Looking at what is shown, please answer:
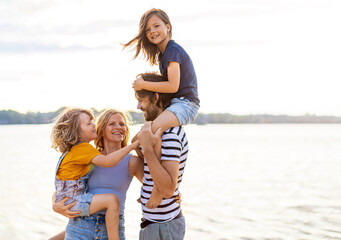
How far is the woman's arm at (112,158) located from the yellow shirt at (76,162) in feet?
0.17

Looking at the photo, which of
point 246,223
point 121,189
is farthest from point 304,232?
point 121,189

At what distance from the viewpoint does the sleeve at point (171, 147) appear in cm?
271

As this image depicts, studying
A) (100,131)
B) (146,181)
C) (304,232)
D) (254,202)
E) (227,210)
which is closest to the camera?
(146,181)

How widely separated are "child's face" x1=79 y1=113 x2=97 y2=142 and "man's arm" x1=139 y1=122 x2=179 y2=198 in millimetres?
620

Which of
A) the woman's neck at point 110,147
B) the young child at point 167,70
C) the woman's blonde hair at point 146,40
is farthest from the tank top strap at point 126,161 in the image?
the woman's blonde hair at point 146,40

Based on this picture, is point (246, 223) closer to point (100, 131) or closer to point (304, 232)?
point (304, 232)

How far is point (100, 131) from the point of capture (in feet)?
10.9

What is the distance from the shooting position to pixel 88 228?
3.14 metres

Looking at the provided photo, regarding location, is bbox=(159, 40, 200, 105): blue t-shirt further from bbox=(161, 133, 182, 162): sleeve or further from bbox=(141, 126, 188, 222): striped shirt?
bbox=(161, 133, 182, 162): sleeve

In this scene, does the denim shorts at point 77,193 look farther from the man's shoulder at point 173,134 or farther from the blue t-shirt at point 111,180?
the man's shoulder at point 173,134

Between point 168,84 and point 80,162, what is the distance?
88 centimetres

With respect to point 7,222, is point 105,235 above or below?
above

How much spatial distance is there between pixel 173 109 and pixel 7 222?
7.07 metres

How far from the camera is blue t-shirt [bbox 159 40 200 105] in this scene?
3.16m
